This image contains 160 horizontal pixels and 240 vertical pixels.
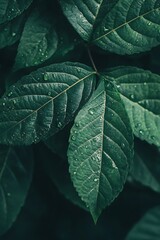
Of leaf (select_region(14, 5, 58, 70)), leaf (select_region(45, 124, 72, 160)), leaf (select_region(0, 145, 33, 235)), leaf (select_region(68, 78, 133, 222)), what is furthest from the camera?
leaf (select_region(0, 145, 33, 235))

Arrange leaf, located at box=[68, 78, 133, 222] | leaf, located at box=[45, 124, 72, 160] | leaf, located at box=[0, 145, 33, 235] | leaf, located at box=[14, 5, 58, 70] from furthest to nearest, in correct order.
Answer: leaf, located at box=[0, 145, 33, 235] → leaf, located at box=[45, 124, 72, 160] → leaf, located at box=[14, 5, 58, 70] → leaf, located at box=[68, 78, 133, 222]

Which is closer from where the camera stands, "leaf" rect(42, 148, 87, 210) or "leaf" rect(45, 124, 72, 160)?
"leaf" rect(45, 124, 72, 160)

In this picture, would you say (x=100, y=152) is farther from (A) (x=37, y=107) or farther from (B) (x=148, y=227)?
(B) (x=148, y=227)

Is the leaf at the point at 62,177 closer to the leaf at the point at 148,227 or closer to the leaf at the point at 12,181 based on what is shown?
the leaf at the point at 12,181

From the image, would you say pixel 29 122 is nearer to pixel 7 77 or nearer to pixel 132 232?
pixel 7 77

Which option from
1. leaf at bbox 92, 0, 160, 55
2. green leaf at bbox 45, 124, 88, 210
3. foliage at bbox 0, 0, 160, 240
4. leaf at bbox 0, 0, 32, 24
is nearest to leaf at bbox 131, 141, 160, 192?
green leaf at bbox 45, 124, 88, 210

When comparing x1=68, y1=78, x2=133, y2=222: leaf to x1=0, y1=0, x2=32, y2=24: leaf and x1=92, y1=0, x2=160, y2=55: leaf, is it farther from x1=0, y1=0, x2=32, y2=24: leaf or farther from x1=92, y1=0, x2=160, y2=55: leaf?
x1=0, y1=0, x2=32, y2=24: leaf
